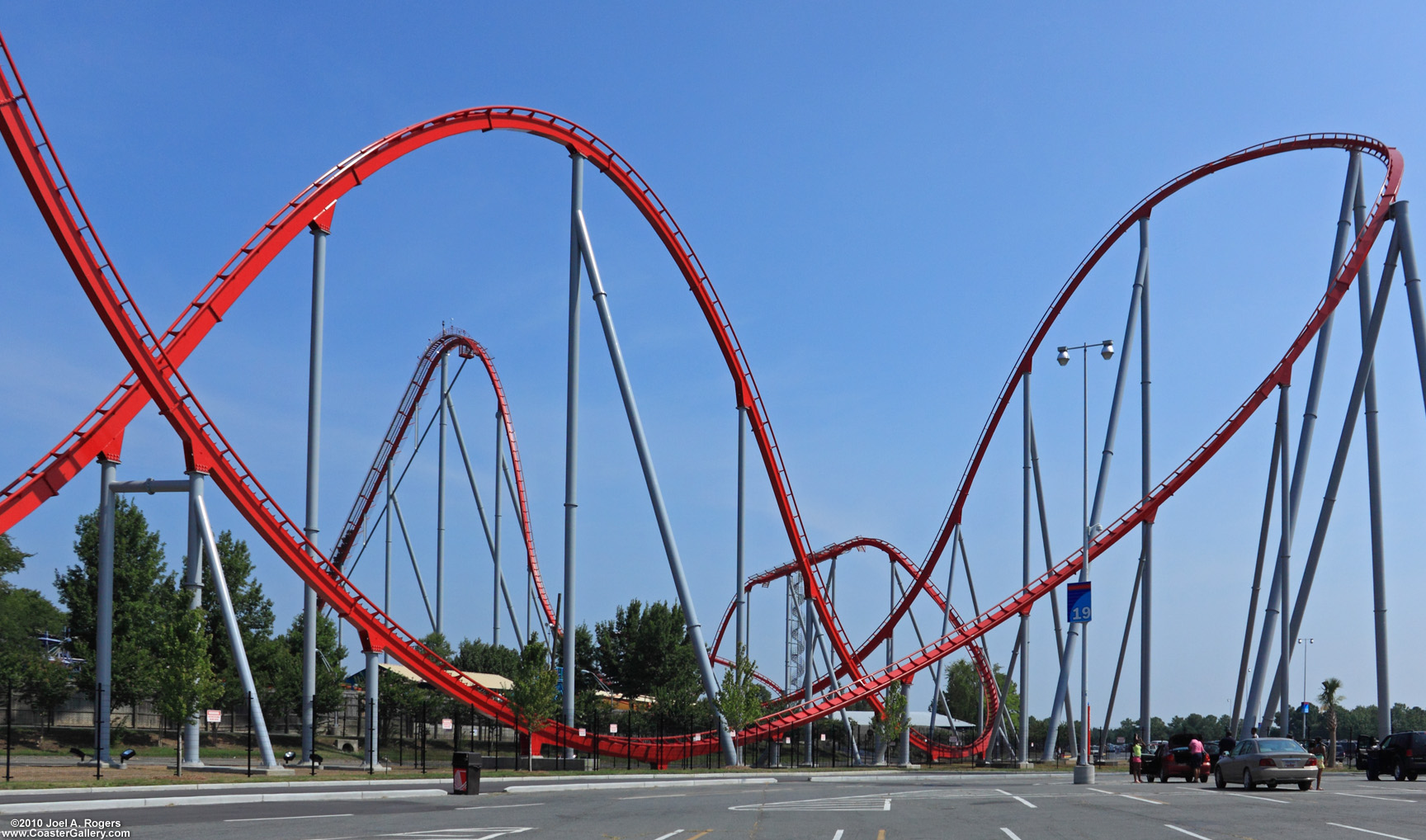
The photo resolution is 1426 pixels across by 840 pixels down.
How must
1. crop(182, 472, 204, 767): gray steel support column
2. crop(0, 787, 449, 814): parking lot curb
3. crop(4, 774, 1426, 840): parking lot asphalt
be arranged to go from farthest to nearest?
crop(182, 472, 204, 767): gray steel support column → crop(0, 787, 449, 814): parking lot curb → crop(4, 774, 1426, 840): parking lot asphalt

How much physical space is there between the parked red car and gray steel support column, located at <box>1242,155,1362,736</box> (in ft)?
6.59

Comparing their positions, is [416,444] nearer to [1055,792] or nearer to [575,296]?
[575,296]

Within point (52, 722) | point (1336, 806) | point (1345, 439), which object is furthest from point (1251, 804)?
point (52, 722)

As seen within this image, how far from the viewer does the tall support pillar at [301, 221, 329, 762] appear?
1144 inches

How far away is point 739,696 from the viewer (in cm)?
3828

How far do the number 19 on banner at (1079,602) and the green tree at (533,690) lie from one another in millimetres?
14837

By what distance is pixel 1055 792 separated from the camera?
24734mm

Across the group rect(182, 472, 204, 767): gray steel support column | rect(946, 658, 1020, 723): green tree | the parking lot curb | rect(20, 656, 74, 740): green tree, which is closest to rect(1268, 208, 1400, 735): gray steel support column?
the parking lot curb

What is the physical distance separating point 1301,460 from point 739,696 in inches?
735

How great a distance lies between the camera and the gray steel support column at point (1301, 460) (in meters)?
35.2

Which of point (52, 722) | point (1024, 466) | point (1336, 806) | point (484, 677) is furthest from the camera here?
point (484, 677)

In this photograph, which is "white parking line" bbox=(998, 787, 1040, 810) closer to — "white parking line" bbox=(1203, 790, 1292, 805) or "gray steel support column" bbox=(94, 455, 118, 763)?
"white parking line" bbox=(1203, 790, 1292, 805)

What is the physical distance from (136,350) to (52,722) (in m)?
30.7

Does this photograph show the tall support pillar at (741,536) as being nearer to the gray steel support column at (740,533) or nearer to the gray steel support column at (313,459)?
the gray steel support column at (740,533)
